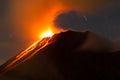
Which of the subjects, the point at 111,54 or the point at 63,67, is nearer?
the point at 63,67

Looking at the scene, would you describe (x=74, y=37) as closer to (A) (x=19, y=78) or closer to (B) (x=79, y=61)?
(B) (x=79, y=61)

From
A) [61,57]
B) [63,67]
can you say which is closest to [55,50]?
[61,57]

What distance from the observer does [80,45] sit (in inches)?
5635

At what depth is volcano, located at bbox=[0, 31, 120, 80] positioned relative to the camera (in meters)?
113

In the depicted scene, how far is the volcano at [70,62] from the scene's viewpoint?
113 m

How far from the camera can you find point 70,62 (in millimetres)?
125812

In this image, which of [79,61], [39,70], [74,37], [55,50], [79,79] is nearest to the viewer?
[79,79]

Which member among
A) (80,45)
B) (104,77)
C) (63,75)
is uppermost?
(80,45)

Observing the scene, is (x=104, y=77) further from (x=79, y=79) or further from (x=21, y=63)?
(x=21, y=63)

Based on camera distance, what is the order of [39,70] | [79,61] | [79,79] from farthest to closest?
[79,61] → [39,70] → [79,79]

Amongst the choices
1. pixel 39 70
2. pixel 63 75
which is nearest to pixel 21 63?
pixel 39 70

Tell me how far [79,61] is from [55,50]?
1325 cm

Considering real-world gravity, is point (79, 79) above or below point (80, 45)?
below

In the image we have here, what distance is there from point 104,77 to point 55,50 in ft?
98.7
